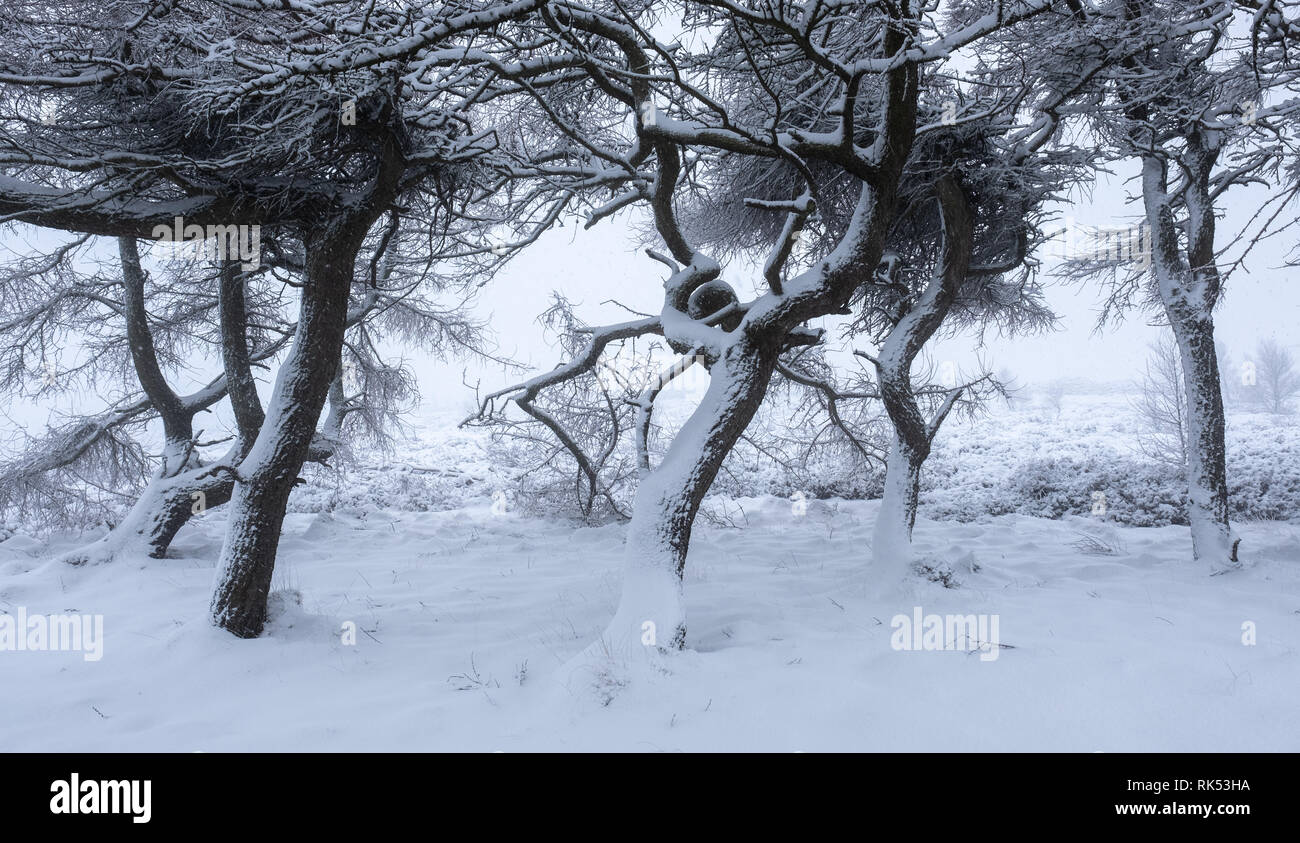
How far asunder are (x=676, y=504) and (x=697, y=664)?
1.16 metres

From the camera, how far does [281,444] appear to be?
470 cm

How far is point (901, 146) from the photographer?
476 centimetres

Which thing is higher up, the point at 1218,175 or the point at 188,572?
the point at 1218,175

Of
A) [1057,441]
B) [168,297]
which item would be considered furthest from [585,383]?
[1057,441]

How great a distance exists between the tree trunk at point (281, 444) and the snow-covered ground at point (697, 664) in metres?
0.33

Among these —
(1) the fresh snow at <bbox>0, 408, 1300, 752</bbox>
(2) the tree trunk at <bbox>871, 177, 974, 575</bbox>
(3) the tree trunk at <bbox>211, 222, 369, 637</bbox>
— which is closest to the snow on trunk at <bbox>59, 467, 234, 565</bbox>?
(1) the fresh snow at <bbox>0, 408, 1300, 752</bbox>

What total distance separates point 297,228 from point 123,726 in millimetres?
3738

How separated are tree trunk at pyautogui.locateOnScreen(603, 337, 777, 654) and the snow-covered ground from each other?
14.6 inches

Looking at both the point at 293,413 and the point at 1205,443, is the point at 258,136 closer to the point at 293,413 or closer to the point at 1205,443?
the point at 293,413

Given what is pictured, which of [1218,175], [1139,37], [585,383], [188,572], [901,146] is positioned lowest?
[188,572]
